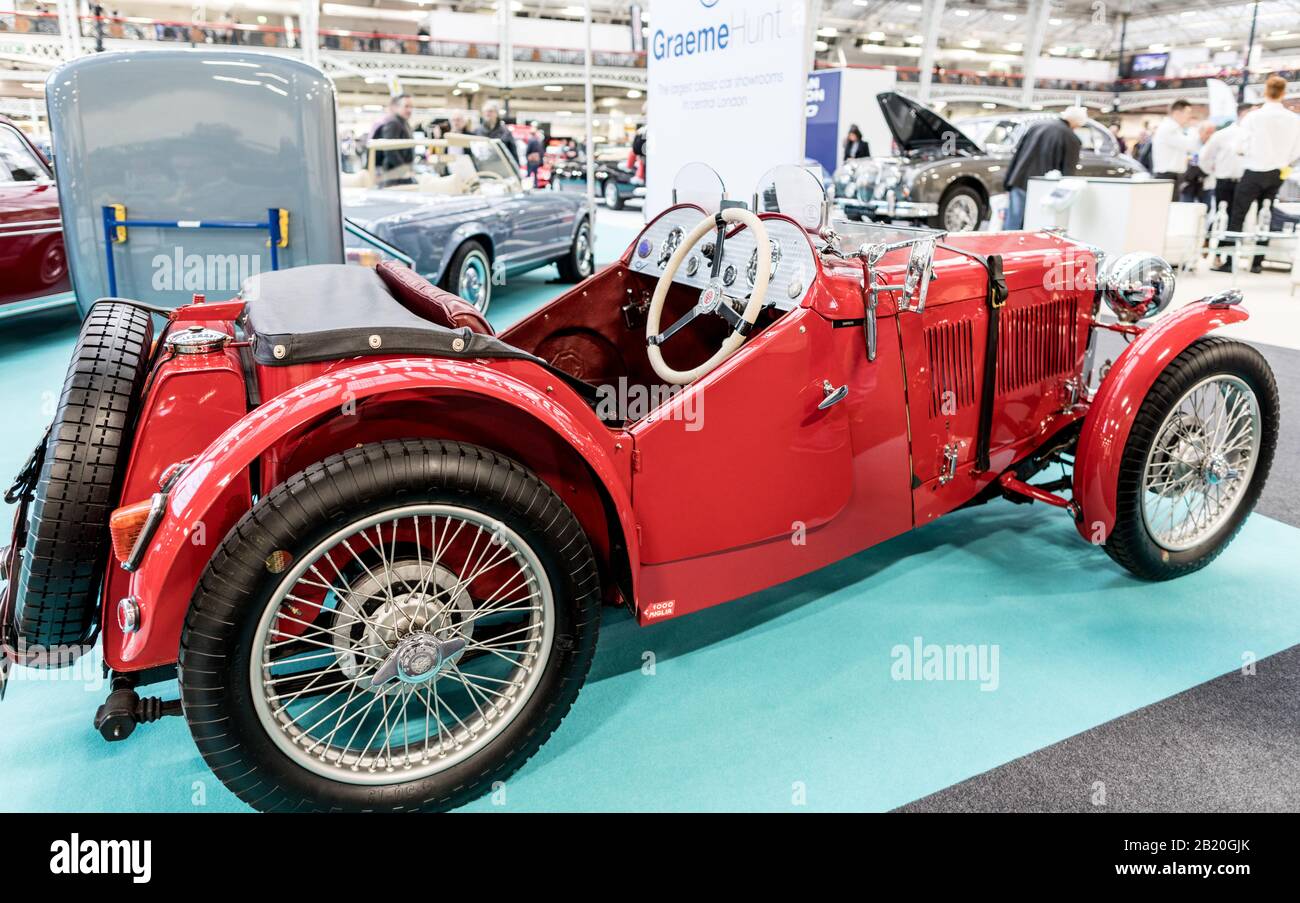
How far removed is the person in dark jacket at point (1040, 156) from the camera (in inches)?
330

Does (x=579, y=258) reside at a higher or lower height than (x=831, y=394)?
higher

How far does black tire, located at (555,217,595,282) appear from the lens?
357 inches

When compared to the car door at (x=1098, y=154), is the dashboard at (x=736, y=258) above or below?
below

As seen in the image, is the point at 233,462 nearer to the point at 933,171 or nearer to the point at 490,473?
the point at 490,473

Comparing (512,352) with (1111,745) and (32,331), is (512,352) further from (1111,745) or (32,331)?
(32,331)

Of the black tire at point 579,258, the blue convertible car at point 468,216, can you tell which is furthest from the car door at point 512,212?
the black tire at point 579,258

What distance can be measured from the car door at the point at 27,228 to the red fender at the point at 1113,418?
6.91 m

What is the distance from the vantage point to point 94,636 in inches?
77.2

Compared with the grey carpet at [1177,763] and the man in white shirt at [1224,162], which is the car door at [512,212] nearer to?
the grey carpet at [1177,763]

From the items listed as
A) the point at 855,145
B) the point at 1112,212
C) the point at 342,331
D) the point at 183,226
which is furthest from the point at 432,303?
the point at 855,145

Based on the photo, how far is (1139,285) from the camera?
3.25 metres

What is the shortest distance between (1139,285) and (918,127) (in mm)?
8871

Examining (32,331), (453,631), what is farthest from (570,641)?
(32,331)
